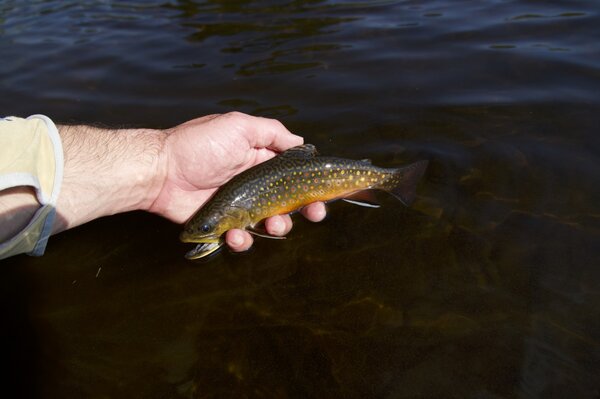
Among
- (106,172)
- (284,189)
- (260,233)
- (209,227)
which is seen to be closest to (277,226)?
(260,233)

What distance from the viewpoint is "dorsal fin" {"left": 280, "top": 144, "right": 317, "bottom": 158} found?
4371mm

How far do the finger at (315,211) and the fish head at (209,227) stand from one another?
0.60 metres

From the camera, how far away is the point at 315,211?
14.1 feet

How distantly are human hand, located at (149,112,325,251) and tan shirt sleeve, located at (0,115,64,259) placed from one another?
1.10 meters

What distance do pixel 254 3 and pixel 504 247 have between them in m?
8.36

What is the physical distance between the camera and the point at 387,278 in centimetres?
373

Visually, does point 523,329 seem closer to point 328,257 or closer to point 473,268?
point 473,268

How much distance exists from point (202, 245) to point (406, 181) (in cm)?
210

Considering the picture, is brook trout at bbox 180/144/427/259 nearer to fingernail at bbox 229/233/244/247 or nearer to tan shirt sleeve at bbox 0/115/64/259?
fingernail at bbox 229/233/244/247

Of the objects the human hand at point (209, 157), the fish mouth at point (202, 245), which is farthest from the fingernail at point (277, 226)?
the fish mouth at point (202, 245)

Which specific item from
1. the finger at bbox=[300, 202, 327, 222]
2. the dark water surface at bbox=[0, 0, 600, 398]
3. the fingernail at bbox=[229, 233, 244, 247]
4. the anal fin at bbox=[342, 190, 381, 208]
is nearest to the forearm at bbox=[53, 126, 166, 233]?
the dark water surface at bbox=[0, 0, 600, 398]

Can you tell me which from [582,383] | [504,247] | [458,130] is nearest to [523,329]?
[582,383]

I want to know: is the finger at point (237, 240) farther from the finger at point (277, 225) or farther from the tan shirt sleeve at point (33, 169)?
the tan shirt sleeve at point (33, 169)

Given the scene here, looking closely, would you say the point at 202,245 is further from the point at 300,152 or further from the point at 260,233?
the point at 300,152
